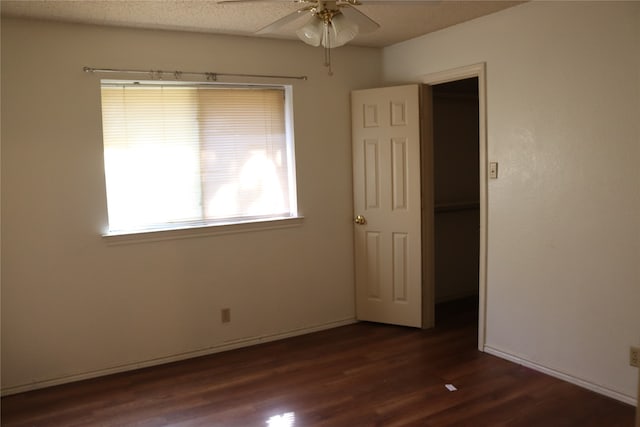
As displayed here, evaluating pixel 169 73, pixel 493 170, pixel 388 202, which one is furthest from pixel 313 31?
pixel 388 202

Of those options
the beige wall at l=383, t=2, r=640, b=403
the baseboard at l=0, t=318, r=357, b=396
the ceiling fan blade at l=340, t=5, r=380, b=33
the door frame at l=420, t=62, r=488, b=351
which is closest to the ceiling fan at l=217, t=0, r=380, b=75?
the ceiling fan blade at l=340, t=5, r=380, b=33

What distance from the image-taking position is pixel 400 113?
423 cm

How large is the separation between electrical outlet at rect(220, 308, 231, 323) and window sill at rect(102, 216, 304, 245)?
61cm

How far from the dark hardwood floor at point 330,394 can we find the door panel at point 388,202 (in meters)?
0.51

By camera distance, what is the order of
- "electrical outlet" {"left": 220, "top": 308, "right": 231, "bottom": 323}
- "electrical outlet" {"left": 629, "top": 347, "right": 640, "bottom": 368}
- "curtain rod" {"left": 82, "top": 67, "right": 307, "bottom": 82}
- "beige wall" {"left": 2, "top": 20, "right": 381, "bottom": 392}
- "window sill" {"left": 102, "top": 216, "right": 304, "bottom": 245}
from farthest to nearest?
"electrical outlet" {"left": 220, "top": 308, "right": 231, "bottom": 323} < "window sill" {"left": 102, "top": 216, "right": 304, "bottom": 245} < "curtain rod" {"left": 82, "top": 67, "right": 307, "bottom": 82} < "beige wall" {"left": 2, "top": 20, "right": 381, "bottom": 392} < "electrical outlet" {"left": 629, "top": 347, "right": 640, "bottom": 368}

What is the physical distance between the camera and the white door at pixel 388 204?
167 inches

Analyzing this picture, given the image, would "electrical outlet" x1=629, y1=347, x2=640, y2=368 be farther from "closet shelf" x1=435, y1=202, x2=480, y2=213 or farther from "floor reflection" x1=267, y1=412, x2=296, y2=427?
"closet shelf" x1=435, y1=202, x2=480, y2=213

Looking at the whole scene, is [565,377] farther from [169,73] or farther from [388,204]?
[169,73]

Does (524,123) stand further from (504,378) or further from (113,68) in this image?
(113,68)

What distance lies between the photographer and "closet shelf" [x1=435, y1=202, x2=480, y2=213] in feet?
16.6

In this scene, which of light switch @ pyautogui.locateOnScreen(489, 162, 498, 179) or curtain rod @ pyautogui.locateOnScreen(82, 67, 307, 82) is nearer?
curtain rod @ pyautogui.locateOnScreen(82, 67, 307, 82)

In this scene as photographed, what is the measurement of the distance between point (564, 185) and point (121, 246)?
9.88ft

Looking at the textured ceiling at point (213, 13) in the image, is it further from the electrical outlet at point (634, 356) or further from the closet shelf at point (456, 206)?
the electrical outlet at point (634, 356)

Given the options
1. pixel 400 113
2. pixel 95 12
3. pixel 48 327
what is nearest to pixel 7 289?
pixel 48 327
